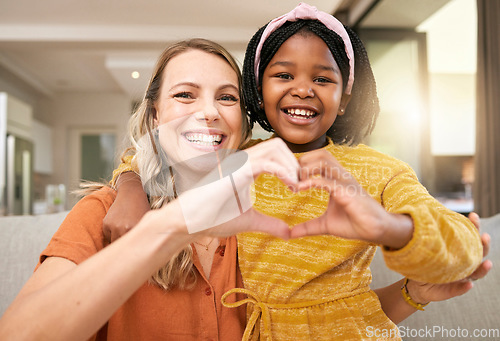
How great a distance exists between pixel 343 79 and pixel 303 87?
0.59 ft

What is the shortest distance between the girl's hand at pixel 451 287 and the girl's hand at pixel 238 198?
339mm

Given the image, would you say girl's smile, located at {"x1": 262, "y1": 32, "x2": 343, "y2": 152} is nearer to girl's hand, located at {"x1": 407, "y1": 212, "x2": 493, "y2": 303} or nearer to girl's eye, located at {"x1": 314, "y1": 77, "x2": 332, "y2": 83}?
girl's eye, located at {"x1": 314, "y1": 77, "x2": 332, "y2": 83}

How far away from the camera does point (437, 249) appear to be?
0.65 meters

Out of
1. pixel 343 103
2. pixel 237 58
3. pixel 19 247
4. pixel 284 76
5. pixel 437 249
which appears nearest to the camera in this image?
pixel 437 249

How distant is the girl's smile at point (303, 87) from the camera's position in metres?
1.04

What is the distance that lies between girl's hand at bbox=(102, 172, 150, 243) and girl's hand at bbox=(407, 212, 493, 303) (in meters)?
0.64

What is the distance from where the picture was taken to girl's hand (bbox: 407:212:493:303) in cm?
74

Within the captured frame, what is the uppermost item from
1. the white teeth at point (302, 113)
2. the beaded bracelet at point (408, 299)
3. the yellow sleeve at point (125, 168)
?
the white teeth at point (302, 113)

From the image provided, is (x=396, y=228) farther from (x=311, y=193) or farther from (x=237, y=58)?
(x=237, y=58)

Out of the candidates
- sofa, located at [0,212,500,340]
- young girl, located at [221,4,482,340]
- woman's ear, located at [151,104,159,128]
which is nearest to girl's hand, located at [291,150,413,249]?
young girl, located at [221,4,482,340]

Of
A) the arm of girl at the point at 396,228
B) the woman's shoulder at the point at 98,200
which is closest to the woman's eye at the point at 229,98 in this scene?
the woman's shoulder at the point at 98,200

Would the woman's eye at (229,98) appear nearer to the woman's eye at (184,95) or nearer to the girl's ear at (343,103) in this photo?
the woman's eye at (184,95)

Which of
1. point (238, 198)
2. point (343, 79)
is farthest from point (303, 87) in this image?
point (238, 198)

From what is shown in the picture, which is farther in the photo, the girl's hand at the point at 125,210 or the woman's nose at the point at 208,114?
the woman's nose at the point at 208,114
